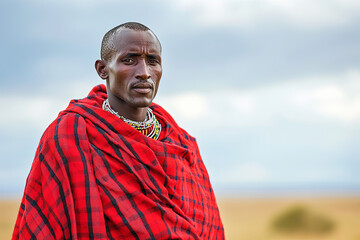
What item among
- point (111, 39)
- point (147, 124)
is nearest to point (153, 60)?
point (111, 39)

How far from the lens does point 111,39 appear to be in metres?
4.28

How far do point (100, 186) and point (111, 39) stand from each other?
1196mm

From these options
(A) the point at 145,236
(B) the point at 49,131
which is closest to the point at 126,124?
(B) the point at 49,131

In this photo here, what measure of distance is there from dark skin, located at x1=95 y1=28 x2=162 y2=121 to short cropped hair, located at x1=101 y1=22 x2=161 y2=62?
0.12 ft

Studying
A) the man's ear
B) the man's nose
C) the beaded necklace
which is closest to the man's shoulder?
the beaded necklace

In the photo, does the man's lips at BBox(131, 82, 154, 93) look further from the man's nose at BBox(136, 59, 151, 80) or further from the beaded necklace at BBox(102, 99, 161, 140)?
the beaded necklace at BBox(102, 99, 161, 140)

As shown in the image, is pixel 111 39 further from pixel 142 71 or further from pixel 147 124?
pixel 147 124

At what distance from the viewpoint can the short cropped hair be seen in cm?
426

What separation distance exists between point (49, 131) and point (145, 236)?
1.06 meters

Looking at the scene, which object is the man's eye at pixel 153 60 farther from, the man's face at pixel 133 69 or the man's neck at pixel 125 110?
the man's neck at pixel 125 110

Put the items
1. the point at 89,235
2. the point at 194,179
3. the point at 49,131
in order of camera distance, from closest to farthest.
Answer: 1. the point at 89,235
2. the point at 49,131
3. the point at 194,179

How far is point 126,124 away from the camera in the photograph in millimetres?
4082

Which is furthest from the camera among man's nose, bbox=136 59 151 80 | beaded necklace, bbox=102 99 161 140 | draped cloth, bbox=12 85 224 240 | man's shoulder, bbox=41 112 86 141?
beaded necklace, bbox=102 99 161 140

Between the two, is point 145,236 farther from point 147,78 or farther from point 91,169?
point 147,78
